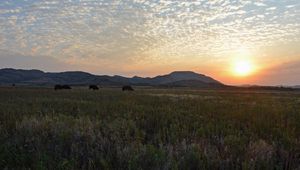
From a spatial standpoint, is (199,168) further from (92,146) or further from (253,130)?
(253,130)

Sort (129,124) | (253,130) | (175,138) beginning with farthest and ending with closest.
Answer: (129,124), (253,130), (175,138)

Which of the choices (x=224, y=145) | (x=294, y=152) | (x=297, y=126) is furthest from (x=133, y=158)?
(x=297, y=126)

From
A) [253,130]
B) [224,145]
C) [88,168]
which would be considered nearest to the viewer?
[88,168]

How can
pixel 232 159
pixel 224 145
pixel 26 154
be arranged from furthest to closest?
pixel 224 145
pixel 26 154
pixel 232 159

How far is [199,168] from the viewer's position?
5055mm

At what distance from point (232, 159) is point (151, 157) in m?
1.49

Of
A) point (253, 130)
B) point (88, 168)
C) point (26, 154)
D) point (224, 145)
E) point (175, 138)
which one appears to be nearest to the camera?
point (88, 168)

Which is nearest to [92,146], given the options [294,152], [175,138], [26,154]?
[26,154]

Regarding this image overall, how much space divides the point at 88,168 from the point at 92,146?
1432 millimetres

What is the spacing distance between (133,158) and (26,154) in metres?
2.35

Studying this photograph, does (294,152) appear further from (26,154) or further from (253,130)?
(26,154)

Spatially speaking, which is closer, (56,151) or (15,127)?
(56,151)

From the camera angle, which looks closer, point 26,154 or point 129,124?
point 26,154

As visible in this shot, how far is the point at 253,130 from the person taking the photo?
8312mm
